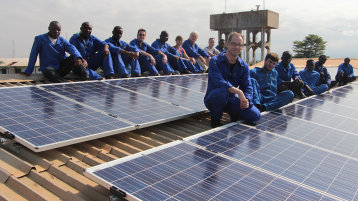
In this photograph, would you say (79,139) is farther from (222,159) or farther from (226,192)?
(226,192)

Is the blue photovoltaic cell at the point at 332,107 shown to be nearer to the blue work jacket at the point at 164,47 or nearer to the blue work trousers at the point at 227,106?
the blue work trousers at the point at 227,106

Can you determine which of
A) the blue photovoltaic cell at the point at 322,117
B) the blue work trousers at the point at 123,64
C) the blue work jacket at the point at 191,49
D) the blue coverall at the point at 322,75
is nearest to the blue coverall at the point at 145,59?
the blue work trousers at the point at 123,64

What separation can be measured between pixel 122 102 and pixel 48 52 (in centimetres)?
362

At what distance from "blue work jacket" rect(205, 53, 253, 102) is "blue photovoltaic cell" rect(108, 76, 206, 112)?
0.83m

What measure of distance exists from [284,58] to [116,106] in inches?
214

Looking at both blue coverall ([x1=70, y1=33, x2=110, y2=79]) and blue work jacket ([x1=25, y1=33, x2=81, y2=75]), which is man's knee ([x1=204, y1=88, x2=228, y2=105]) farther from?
blue coverall ([x1=70, y1=33, x2=110, y2=79])

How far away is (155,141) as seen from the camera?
212 inches

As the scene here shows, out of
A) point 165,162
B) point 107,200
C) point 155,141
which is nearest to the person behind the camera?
point 107,200

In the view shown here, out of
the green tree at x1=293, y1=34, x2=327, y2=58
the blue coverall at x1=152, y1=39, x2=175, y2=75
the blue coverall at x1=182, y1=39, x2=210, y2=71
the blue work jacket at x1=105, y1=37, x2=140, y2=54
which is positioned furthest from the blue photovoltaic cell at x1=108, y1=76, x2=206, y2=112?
the green tree at x1=293, y1=34, x2=327, y2=58

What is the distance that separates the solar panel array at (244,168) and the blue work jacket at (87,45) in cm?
617

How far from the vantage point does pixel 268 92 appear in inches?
304

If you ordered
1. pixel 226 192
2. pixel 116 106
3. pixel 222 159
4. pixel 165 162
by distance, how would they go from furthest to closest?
1. pixel 116 106
2. pixel 222 159
3. pixel 165 162
4. pixel 226 192

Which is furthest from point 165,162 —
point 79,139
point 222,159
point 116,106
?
point 116,106

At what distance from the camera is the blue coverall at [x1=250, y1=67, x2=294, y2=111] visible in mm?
7336
